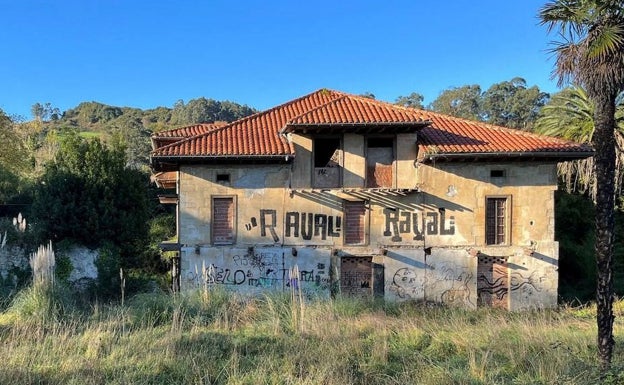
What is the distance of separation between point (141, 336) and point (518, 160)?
1532cm

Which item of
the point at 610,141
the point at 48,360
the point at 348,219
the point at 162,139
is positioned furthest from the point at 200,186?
the point at 610,141

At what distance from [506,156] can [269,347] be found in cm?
1329

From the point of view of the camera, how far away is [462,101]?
57.8 meters

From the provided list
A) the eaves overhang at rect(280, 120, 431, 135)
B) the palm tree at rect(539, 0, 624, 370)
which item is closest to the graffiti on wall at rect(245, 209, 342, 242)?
the eaves overhang at rect(280, 120, 431, 135)

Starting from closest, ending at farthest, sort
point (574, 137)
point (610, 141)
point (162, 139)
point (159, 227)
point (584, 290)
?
point (610, 141) < point (162, 139) < point (584, 290) < point (574, 137) < point (159, 227)

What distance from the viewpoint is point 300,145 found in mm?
18516

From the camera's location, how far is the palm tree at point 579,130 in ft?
81.5

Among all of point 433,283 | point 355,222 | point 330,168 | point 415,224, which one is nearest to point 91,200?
point 330,168

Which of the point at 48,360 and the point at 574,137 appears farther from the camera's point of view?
the point at 574,137

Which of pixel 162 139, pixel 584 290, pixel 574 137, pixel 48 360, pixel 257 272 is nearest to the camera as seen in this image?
pixel 48 360

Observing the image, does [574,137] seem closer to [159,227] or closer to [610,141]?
[610,141]

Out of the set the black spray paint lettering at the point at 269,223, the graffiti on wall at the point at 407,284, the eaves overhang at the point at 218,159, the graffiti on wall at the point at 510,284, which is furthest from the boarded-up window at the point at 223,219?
the graffiti on wall at the point at 510,284

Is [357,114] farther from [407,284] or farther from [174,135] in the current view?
[174,135]

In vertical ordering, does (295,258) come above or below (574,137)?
below
